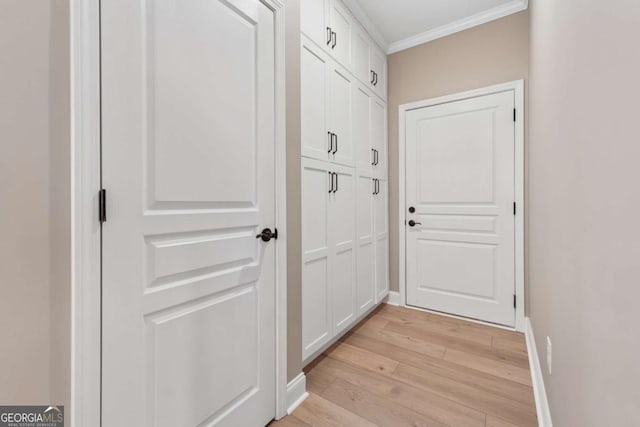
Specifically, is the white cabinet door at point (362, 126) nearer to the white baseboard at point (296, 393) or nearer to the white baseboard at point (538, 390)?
the white baseboard at point (296, 393)

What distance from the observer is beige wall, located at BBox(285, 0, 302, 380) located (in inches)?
59.9

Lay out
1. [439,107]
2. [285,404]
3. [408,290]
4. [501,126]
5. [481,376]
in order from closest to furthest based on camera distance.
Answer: [285,404]
[481,376]
[501,126]
[439,107]
[408,290]

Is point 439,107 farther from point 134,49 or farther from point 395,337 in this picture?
point 134,49

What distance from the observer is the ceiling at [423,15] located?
2338 millimetres

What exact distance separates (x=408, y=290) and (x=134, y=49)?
2.87m

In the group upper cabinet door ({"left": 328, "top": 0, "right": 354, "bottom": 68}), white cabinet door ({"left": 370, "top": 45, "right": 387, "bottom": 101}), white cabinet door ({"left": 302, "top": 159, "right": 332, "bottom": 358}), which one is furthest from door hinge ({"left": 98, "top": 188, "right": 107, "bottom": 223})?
white cabinet door ({"left": 370, "top": 45, "right": 387, "bottom": 101})

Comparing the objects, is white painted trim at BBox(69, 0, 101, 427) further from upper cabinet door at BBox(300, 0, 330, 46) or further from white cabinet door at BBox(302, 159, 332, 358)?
upper cabinet door at BBox(300, 0, 330, 46)

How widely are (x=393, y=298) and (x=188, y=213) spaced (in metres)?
2.51

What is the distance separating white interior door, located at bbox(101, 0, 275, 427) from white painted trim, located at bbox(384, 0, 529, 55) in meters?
2.00

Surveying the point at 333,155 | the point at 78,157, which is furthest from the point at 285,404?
the point at 333,155

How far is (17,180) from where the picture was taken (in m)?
0.69

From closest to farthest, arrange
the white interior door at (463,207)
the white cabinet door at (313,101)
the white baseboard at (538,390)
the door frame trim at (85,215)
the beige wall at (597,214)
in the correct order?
the beige wall at (597,214) < the door frame trim at (85,215) < the white baseboard at (538,390) < the white cabinet door at (313,101) < the white interior door at (463,207)

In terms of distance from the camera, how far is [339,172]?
2143 mm

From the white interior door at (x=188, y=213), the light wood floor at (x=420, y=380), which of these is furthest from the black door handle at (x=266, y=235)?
the light wood floor at (x=420, y=380)
